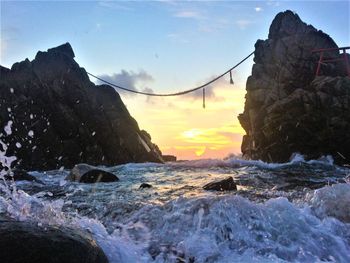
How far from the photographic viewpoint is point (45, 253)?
6070 millimetres

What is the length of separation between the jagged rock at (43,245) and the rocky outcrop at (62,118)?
132ft

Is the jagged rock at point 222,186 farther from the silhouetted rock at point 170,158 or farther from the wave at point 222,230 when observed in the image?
the silhouetted rock at point 170,158

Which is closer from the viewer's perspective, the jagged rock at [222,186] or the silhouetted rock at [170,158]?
the jagged rock at [222,186]

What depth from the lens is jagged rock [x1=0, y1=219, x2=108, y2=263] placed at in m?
5.99

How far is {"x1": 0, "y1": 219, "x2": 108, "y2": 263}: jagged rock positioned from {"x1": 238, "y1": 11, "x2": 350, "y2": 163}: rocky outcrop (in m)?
35.9

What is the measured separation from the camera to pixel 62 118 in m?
50.3

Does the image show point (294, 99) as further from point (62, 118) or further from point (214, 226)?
point (214, 226)

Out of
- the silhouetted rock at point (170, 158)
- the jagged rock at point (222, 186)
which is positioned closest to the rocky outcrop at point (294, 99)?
the silhouetted rock at point (170, 158)

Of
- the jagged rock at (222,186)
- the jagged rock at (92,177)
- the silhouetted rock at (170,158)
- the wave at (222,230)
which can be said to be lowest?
the wave at (222,230)

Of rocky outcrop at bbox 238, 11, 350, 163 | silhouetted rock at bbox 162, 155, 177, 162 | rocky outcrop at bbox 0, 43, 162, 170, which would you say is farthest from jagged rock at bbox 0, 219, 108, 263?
silhouetted rock at bbox 162, 155, 177, 162

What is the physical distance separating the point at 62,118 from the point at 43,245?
150 ft

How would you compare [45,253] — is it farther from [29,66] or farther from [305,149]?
[29,66]

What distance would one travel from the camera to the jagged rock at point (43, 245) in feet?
19.6

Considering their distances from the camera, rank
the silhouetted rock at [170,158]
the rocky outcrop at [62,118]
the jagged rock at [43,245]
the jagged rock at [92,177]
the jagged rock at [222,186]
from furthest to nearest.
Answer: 1. the silhouetted rock at [170,158]
2. the rocky outcrop at [62,118]
3. the jagged rock at [92,177]
4. the jagged rock at [222,186]
5. the jagged rock at [43,245]
